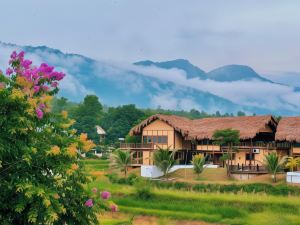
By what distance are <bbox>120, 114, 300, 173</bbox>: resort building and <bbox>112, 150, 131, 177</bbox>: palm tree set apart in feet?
8.21

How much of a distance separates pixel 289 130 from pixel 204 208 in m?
14.1

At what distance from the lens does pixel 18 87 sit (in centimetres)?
1193

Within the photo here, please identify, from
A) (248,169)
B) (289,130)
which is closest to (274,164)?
(248,169)

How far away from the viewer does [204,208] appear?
29484mm

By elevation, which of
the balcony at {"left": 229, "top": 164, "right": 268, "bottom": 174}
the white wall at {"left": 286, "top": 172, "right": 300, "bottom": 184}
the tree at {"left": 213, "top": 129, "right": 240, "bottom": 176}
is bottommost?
the white wall at {"left": 286, "top": 172, "right": 300, "bottom": 184}

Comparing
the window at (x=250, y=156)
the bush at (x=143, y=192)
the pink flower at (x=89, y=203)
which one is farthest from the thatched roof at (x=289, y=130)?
the pink flower at (x=89, y=203)

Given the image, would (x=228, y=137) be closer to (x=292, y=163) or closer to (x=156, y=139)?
(x=292, y=163)

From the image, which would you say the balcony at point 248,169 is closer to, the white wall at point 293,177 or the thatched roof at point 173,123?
the white wall at point 293,177

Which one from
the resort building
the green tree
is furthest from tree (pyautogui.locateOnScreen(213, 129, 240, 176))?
the green tree

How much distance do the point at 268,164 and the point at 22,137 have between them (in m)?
27.8

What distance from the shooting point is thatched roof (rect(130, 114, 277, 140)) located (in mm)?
43156

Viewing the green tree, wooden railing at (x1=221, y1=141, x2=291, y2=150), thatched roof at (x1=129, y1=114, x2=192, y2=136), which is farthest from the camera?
the green tree

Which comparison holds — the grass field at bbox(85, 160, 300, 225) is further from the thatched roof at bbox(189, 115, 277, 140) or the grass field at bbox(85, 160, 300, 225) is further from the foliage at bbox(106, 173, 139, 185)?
the thatched roof at bbox(189, 115, 277, 140)

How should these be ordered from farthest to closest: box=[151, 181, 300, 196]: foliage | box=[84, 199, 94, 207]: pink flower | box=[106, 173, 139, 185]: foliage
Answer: box=[106, 173, 139, 185]: foliage
box=[151, 181, 300, 196]: foliage
box=[84, 199, 94, 207]: pink flower
